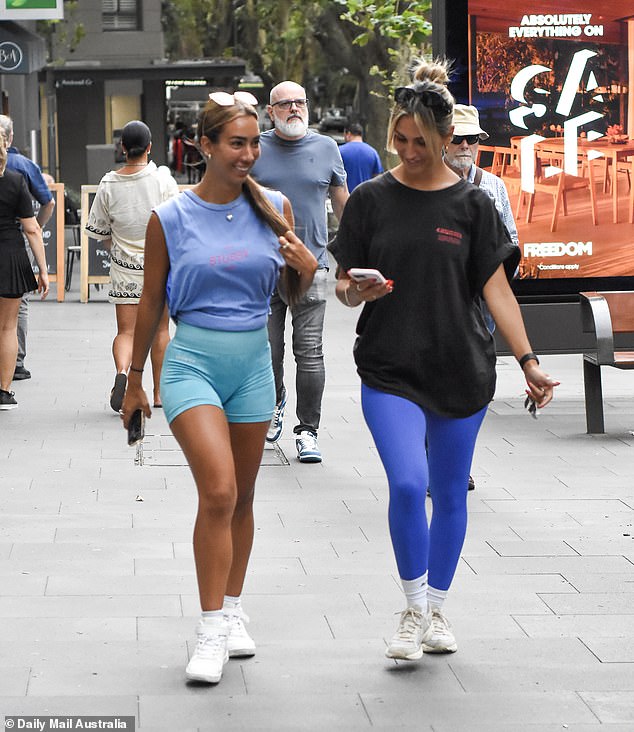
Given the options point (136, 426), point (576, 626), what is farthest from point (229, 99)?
point (576, 626)

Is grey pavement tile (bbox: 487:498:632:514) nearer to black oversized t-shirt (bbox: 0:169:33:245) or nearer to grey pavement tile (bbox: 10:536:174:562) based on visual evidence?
grey pavement tile (bbox: 10:536:174:562)

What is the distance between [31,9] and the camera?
16.7 m

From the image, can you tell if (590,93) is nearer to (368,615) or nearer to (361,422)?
(361,422)

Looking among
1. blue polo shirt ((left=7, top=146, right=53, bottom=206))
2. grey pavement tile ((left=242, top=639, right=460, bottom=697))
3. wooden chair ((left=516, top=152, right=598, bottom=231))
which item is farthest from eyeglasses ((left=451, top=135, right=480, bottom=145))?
blue polo shirt ((left=7, top=146, right=53, bottom=206))

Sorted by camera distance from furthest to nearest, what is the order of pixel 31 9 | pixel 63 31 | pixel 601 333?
pixel 63 31
pixel 31 9
pixel 601 333

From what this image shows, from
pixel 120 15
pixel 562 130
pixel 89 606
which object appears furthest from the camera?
pixel 120 15

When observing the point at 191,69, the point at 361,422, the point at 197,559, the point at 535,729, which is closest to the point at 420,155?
the point at 197,559

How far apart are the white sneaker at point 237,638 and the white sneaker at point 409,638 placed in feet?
1.47

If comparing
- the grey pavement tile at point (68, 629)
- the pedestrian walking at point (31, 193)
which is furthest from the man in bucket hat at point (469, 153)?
the pedestrian walking at point (31, 193)

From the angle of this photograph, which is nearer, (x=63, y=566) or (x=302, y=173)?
(x=63, y=566)

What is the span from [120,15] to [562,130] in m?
39.6

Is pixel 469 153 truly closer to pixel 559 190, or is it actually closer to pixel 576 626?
pixel 576 626

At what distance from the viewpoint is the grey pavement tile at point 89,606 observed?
5.31 metres

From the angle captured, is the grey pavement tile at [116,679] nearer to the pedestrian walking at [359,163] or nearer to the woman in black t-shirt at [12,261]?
the woman in black t-shirt at [12,261]
